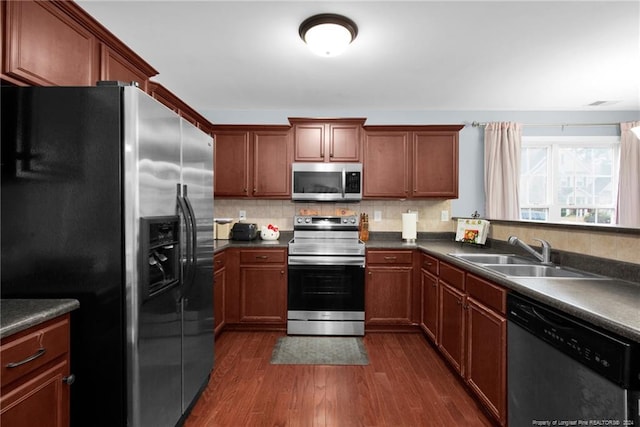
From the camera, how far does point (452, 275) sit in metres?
2.41

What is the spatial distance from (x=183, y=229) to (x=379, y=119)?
313 centimetres

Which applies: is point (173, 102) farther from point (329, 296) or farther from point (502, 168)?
point (502, 168)

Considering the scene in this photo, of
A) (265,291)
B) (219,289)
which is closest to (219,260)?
(219,289)

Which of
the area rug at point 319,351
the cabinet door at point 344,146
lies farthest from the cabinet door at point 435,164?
the area rug at point 319,351

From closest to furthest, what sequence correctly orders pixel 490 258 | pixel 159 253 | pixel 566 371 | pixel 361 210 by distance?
pixel 566 371 < pixel 159 253 < pixel 490 258 < pixel 361 210

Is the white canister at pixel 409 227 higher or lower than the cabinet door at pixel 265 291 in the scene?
higher

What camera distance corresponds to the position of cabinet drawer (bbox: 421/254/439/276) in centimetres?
279

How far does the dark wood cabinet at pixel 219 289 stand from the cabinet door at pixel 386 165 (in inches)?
67.2

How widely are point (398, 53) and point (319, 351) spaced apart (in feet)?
8.63

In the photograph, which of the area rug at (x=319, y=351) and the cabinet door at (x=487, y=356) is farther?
the area rug at (x=319, y=351)

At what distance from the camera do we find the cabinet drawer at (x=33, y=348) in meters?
1.00

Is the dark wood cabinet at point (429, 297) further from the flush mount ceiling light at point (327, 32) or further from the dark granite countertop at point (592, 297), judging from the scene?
the flush mount ceiling light at point (327, 32)

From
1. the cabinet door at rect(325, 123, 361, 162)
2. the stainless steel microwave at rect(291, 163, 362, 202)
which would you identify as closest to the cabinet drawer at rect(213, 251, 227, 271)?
the stainless steel microwave at rect(291, 163, 362, 202)

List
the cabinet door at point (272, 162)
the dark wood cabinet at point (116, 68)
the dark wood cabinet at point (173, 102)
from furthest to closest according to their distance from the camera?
the cabinet door at point (272, 162)
the dark wood cabinet at point (173, 102)
the dark wood cabinet at point (116, 68)
